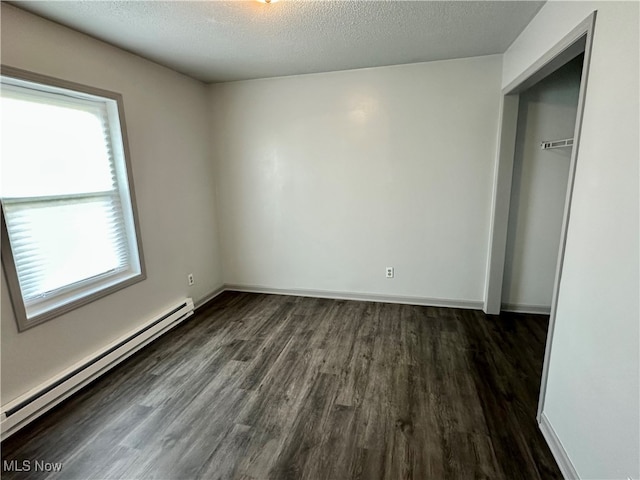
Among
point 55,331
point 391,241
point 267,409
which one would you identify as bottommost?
point 267,409

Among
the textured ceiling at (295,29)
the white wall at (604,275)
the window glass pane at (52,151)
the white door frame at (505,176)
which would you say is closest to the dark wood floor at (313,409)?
the white door frame at (505,176)

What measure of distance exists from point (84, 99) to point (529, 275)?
168 inches

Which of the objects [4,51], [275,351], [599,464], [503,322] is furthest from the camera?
[503,322]

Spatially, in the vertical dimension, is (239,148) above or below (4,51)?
below

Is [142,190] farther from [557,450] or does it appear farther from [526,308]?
[526,308]

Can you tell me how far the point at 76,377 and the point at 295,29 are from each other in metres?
2.91

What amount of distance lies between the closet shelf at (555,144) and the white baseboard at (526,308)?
1.60 metres

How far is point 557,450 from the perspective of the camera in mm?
1613

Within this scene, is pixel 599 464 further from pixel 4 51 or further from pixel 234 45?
pixel 4 51

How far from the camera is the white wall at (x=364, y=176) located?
122 inches

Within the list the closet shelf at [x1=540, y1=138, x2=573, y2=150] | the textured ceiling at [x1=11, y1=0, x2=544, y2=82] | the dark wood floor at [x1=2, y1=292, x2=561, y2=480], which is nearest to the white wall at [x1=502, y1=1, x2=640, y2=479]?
the dark wood floor at [x1=2, y1=292, x2=561, y2=480]

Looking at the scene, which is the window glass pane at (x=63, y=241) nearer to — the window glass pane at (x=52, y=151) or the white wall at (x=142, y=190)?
the window glass pane at (x=52, y=151)

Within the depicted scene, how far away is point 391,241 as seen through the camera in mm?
3490

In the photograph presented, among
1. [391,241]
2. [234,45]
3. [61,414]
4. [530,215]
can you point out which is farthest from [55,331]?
[530,215]
